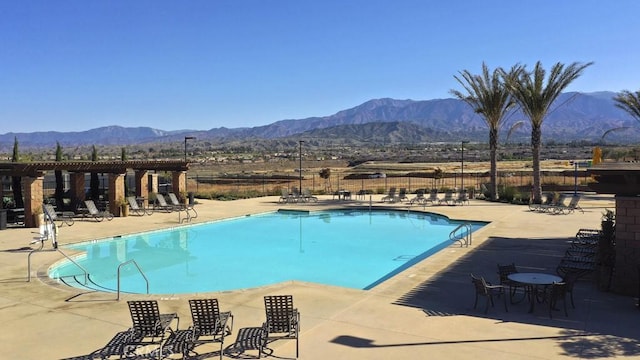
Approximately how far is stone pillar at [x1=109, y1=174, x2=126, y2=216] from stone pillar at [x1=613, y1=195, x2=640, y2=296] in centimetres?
1921

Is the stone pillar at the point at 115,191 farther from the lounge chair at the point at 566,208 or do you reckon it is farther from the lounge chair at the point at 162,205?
the lounge chair at the point at 566,208

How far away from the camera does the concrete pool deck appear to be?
24.2ft

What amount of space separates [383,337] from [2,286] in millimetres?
8126

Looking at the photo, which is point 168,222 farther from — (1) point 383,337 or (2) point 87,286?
(1) point 383,337

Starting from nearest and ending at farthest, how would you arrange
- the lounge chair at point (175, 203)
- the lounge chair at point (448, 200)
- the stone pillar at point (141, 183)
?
1. the lounge chair at point (175, 203)
2. the stone pillar at point (141, 183)
3. the lounge chair at point (448, 200)

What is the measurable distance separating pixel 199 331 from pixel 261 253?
1023 cm

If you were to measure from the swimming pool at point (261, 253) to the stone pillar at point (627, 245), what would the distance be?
5276mm

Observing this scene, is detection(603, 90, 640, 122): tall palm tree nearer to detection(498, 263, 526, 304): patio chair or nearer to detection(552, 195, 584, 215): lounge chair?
detection(552, 195, 584, 215): lounge chair

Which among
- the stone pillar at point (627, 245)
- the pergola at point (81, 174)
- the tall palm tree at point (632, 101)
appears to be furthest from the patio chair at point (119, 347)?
the tall palm tree at point (632, 101)

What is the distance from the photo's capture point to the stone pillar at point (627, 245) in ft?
33.1

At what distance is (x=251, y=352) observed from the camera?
7.37 meters

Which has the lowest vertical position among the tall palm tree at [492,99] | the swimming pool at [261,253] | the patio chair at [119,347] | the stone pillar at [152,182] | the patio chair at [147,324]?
the swimming pool at [261,253]

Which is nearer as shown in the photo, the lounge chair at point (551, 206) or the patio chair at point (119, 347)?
the patio chair at point (119, 347)

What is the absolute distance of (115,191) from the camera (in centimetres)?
2311
